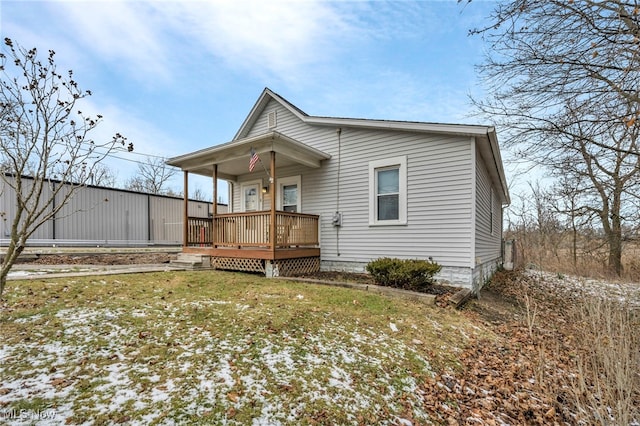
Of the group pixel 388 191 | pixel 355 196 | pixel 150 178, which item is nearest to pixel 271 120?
pixel 355 196

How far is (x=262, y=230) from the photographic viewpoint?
7996 millimetres

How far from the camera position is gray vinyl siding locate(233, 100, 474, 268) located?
278 inches

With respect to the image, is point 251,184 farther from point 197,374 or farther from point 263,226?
point 197,374

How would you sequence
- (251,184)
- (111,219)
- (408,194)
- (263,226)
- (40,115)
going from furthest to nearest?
1. (111,219)
2. (251,184)
3. (263,226)
4. (408,194)
5. (40,115)

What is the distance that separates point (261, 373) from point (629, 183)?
9.22 meters

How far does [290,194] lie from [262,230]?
2.46 metres

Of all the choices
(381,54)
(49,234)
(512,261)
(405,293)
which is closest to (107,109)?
(49,234)

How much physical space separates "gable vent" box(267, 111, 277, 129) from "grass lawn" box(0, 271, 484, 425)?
23.5 ft

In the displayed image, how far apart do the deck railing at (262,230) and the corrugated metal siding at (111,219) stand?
646 cm

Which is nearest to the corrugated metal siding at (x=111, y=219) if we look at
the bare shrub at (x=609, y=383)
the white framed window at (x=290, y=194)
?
the white framed window at (x=290, y=194)

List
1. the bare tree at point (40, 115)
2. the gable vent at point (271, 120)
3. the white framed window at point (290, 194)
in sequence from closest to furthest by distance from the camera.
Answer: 1. the bare tree at point (40, 115)
2. the white framed window at point (290, 194)
3. the gable vent at point (271, 120)

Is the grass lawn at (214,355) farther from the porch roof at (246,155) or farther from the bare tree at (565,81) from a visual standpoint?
the bare tree at (565,81)

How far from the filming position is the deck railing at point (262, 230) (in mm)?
7902

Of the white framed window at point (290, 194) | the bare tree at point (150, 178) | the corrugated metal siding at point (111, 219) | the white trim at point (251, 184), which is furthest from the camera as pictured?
the bare tree at point (150, 178)
